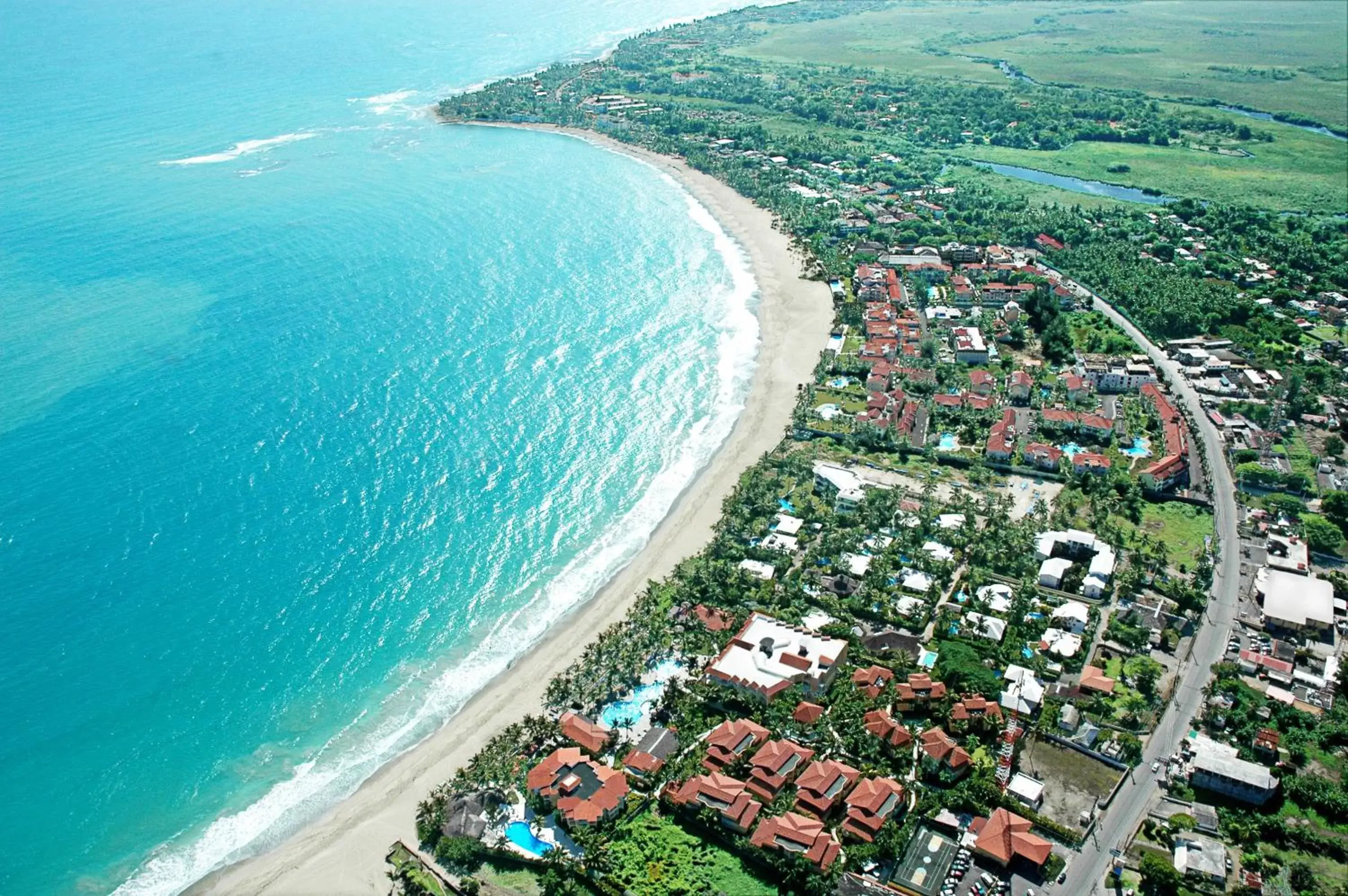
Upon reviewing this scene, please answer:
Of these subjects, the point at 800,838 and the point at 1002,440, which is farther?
the point at 1002,440

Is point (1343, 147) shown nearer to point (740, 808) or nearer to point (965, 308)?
point (965, 308)

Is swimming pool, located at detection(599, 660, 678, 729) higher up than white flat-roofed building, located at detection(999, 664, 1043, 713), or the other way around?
swimming pool, located at detection(599, 660, 678, 729)

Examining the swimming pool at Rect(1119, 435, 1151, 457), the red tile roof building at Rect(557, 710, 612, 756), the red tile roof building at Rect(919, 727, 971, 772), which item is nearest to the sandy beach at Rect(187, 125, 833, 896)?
the red tile roof building at Rect(557, 710, 612, 756)

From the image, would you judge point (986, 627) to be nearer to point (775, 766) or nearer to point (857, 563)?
point (857, 563)

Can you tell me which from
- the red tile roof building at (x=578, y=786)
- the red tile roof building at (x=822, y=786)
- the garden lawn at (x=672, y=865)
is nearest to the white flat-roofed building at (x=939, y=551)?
the red tile roof building at (x=822, y=786)

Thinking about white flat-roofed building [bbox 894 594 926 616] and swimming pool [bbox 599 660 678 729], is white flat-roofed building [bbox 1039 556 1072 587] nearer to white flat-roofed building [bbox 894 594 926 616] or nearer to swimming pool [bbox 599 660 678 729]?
white flat-roofed building [bbox 894 594 926 616]

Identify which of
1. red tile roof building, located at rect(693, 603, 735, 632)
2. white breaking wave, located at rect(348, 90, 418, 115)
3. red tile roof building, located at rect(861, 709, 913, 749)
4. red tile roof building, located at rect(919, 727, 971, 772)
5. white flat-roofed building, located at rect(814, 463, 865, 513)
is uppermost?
white breaking wave, located at rect(348, 90, 418, 115)

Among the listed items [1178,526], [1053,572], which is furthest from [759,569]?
[1178,526]
